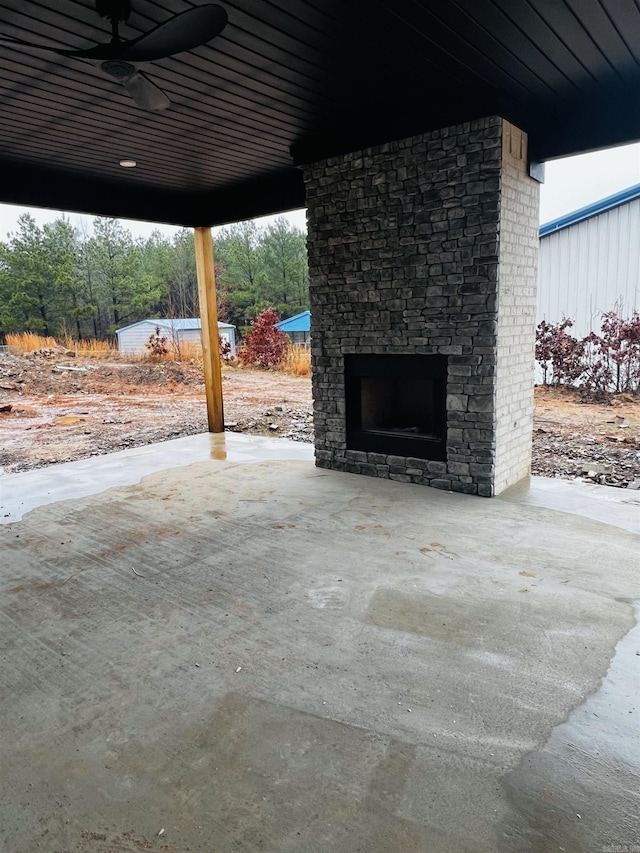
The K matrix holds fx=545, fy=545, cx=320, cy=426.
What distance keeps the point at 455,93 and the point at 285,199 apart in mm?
2548

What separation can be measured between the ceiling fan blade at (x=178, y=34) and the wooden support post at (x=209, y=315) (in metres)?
4.42

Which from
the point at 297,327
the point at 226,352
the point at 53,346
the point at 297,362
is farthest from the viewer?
the point at 297,327

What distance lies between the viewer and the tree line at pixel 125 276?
60.8 ft

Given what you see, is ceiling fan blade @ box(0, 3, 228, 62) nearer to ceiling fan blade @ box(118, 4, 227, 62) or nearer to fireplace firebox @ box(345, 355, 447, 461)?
ceiling fan blade @ box(118, 4, 227, 62)

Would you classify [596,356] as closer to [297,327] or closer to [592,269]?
[592,269]

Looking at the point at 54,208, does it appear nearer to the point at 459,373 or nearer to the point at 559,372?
the point at 459,373

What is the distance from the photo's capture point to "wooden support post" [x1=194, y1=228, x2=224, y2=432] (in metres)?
6.95

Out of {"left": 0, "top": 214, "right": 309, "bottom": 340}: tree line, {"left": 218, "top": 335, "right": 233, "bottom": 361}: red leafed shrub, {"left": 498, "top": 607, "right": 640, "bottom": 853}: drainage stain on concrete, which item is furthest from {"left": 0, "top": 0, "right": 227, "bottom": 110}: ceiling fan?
{"left": 0, "top": 214, "right": 309, "bottom": 340}: tree line

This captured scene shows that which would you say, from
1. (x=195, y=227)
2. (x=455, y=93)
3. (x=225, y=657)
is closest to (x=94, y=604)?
(x=225, y=657)

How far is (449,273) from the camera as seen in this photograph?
432cm

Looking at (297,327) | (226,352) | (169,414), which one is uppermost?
(297,327)

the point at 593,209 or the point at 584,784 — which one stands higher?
the point at 593,209

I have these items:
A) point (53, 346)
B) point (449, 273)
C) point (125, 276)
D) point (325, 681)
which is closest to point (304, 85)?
point (449, 273)

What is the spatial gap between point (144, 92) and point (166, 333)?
13576mm
